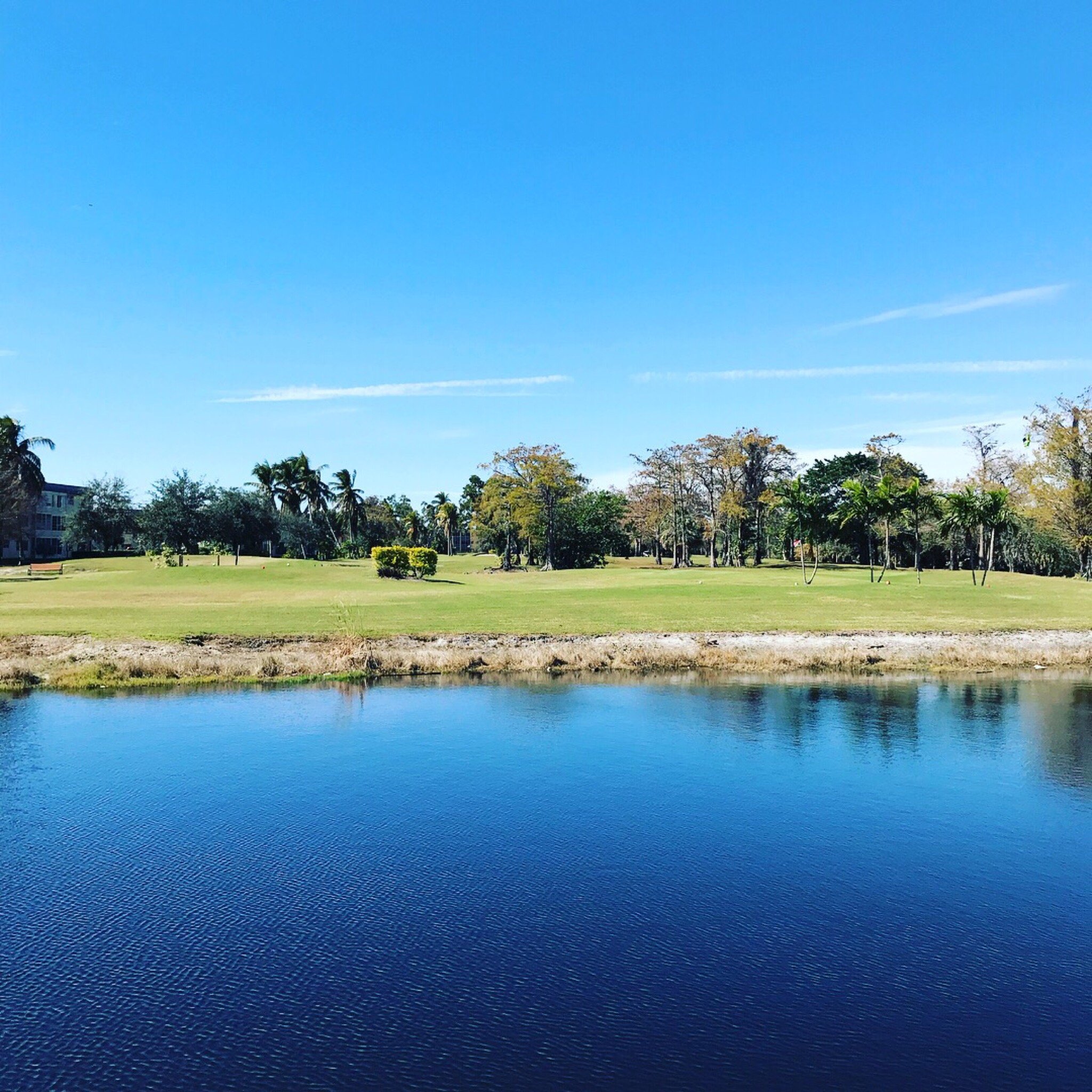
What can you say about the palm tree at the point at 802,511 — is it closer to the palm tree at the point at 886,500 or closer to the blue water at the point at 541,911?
the palm tree at the point at 886,500

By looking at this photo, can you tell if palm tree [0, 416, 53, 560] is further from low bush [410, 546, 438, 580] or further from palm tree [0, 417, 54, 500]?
low bush [410, 546, 438, 580]

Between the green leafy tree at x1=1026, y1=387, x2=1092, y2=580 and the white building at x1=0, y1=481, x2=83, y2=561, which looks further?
the white building at x1=0, y1=481, x2=83, y2=561

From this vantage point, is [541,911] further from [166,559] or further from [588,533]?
[588,533]

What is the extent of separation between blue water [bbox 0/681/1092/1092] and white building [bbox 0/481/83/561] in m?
123

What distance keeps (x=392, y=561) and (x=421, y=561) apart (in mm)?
2695

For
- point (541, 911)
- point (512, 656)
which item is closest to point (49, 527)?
point (512, 656)

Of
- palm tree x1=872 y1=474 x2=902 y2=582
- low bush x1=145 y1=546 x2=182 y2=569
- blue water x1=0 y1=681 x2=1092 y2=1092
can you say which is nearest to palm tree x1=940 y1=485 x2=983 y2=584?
palm tree x1=872 y1=474 x2=902 y2=582

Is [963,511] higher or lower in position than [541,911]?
higher

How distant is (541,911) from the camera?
14.7 metres

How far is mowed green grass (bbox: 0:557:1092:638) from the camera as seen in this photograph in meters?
45.8

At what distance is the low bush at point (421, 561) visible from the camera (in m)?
80.9

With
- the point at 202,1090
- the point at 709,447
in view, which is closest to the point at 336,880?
the point at 202,1090

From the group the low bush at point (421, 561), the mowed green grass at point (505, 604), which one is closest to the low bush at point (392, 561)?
the low bush at point (421, 561)

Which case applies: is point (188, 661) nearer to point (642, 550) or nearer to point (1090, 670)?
point (1090, 670)
